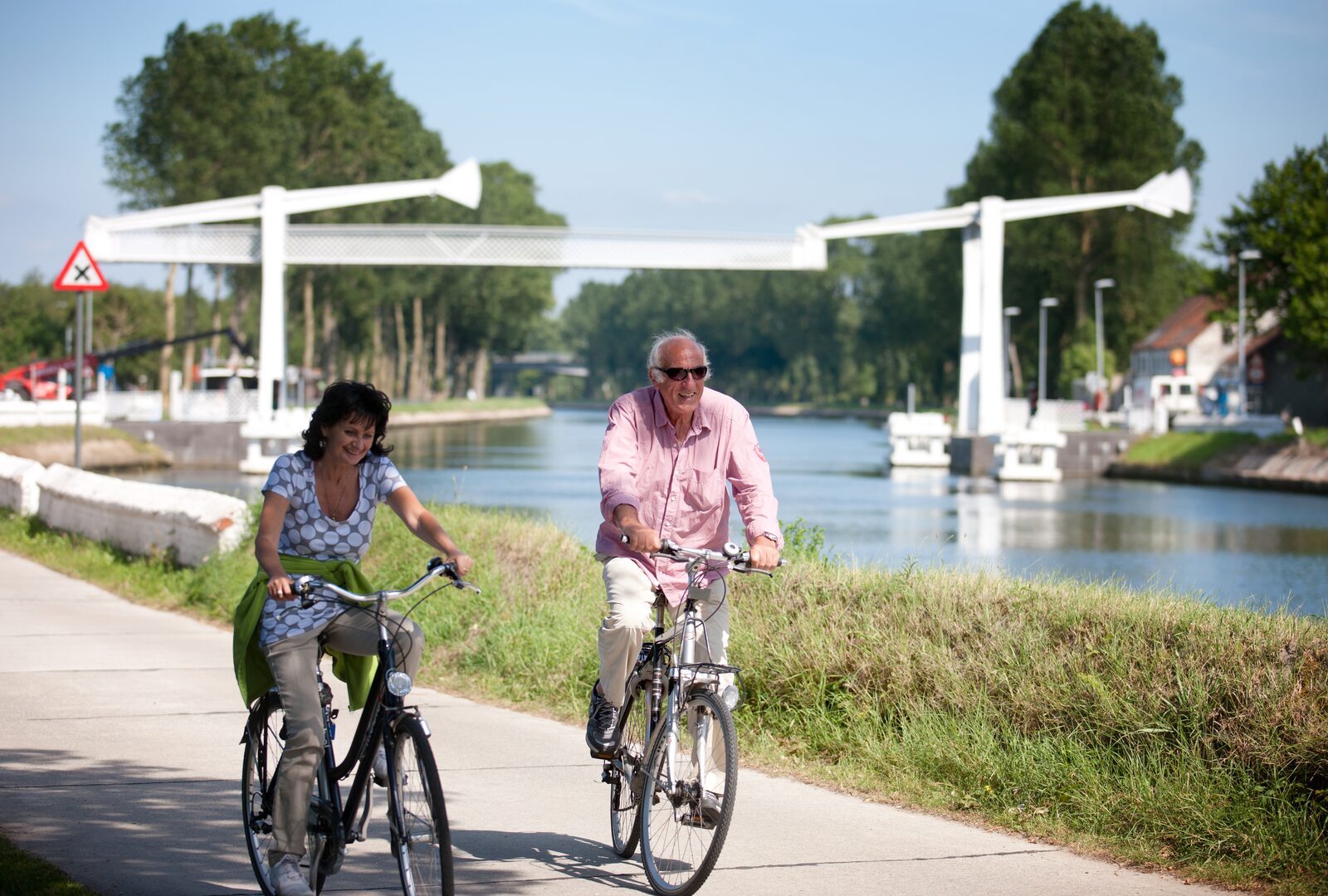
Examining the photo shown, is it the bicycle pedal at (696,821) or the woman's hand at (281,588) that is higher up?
the woman's hand at (281,588)

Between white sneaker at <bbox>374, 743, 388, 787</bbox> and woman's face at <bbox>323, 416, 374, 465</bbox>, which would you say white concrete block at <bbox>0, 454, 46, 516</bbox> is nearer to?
woman's face at <bbox>323, 416, 374, 465</bbox>

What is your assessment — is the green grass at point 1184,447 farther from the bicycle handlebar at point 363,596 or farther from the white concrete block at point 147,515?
the bicycle handlebar at point 363,596

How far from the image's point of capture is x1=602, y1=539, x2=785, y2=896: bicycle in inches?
199

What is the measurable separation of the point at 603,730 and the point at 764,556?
38.5 inches

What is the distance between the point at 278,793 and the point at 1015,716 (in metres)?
3.38

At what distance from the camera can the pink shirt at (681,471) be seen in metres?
5.45

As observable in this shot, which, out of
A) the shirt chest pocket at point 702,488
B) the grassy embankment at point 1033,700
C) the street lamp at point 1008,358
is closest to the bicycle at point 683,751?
the shirt chest pocket at point 702,488

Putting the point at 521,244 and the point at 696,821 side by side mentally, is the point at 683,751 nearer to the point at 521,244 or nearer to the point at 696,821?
the point at 696,821

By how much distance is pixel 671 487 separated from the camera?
18.0ft

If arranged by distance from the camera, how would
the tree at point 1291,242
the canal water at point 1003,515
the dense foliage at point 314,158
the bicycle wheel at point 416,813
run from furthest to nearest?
1. the dense foliage at point 314,158
2. the tree at point 1291,242
3. the canal water at point 1003,515
4. the bicycle wheel at point 416,813

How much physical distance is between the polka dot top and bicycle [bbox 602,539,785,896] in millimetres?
902

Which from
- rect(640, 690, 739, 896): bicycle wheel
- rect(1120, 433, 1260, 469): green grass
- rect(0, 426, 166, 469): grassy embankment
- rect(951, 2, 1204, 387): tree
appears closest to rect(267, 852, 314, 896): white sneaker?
rect(640, 690, 739, 896): bicycle wheel

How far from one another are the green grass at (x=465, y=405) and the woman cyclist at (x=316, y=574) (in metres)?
68.0

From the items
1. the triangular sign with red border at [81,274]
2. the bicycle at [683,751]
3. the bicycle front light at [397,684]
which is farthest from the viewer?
the triangular sign with red border at [81,274]
